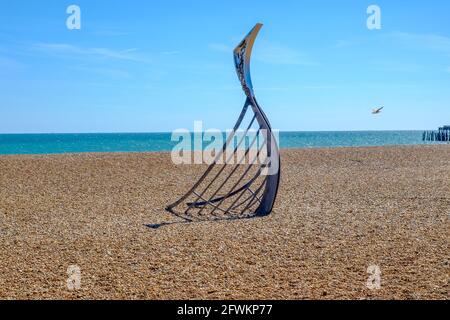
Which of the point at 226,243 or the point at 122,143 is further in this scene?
the point at 122,143

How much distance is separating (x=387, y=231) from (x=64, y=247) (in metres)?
5.55

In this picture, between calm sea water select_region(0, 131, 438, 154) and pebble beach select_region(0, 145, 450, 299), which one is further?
calm sea water select_region(0, 131, 438, 154)

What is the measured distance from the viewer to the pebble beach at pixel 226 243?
645 cm

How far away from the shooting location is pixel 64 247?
854 cm

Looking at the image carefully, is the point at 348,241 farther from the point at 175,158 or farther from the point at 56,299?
the point at 175,158

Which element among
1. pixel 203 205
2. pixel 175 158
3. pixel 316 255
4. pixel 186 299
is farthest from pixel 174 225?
pixel 175 158

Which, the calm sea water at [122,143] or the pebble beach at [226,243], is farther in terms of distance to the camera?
the calm sea water at [122,143]

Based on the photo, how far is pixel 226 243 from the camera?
8703 mm

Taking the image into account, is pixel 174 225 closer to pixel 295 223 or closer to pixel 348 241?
pixel 295 223

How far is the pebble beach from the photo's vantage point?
6449 mm

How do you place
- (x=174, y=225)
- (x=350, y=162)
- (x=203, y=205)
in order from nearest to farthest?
1. (x=174, y=225)
2. (x=203, y=205)
3. (x=350, y=162)

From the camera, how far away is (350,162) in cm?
2300

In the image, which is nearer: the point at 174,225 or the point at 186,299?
the point at 186,299
